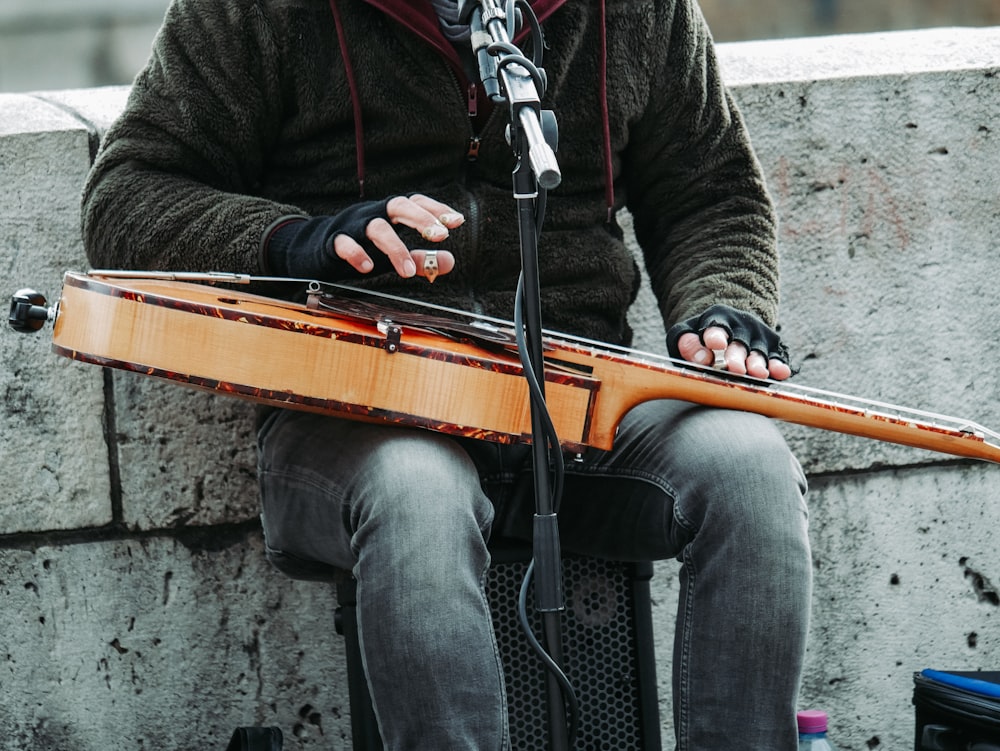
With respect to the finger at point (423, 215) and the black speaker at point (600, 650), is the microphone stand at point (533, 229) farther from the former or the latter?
the black speaker at point (600, 650)

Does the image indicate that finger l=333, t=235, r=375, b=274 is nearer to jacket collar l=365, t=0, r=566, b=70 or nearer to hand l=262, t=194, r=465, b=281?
hand l=262, t=194, r=465, b=281

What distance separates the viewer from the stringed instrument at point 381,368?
1.56m

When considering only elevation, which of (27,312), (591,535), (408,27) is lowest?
(591,535)

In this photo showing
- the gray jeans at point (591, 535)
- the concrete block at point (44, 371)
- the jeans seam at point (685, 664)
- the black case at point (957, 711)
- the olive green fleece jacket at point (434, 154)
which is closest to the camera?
the gray jeans at point (591, 535)

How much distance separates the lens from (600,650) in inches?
75.2

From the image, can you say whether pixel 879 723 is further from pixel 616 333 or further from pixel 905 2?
pixel 905 2

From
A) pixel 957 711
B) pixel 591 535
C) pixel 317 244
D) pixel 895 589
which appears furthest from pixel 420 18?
pixel 895 589

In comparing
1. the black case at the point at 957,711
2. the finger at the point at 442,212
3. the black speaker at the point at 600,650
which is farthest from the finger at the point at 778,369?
the black case at the point at 957,711

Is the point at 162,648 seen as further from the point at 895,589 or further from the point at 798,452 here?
the point at 895,589

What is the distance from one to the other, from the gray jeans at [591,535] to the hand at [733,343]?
7 cm

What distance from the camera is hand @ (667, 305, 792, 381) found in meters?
1.71

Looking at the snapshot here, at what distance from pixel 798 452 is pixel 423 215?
Answer: 1.27 meters

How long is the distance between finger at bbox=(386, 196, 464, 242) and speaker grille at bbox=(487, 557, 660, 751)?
570mm

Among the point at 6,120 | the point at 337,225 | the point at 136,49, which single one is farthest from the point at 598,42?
the point at 136,49
